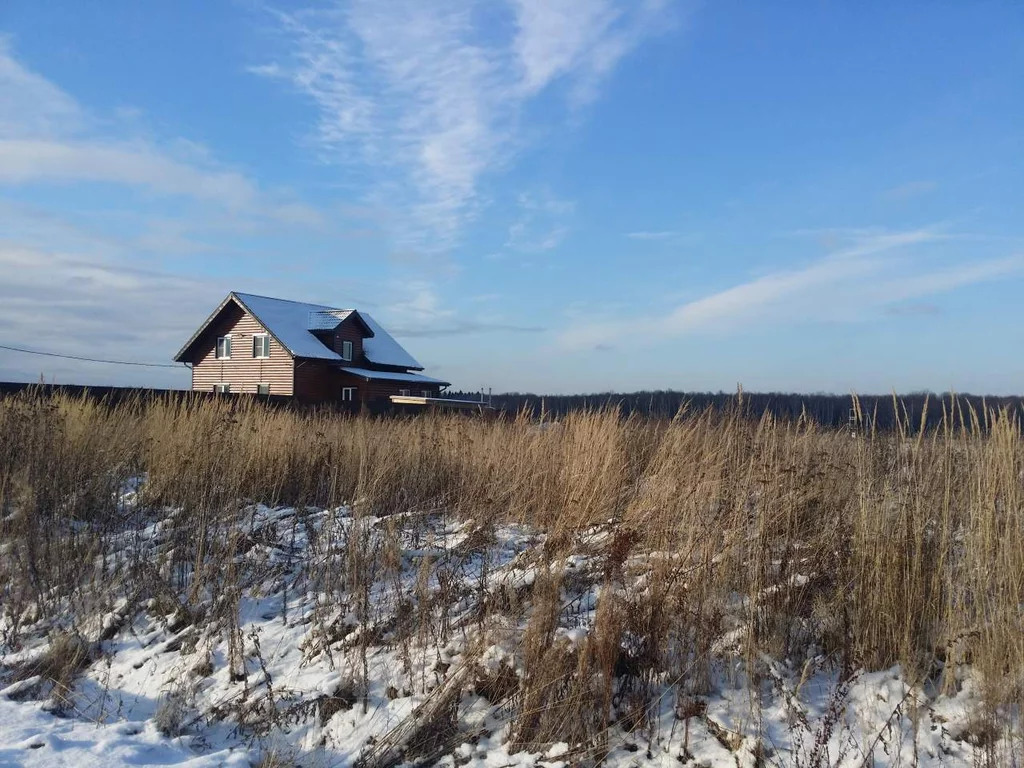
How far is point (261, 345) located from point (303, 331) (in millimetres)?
1899

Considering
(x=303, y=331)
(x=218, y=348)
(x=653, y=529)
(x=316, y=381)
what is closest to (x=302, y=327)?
(x=303, y=331)

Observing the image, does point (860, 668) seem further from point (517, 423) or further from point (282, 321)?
point (282, 321)

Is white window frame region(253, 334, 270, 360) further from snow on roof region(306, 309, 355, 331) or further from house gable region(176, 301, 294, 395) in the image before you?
snow on roof region(306, 309, 355, 331)

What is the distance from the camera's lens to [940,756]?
282 centimetres

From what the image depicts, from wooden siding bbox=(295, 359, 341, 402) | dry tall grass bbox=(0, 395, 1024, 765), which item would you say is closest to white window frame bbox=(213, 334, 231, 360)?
wooden siding bbox=(295, 359, 341, 402)

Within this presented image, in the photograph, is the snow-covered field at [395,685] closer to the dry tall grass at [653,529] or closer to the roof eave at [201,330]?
the dry tall grass at [653,529]

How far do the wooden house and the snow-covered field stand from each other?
78.7 ft

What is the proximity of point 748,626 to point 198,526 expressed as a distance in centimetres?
444

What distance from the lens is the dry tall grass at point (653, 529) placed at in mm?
3316

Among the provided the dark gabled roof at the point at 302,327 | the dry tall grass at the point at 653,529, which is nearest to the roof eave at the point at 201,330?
the dark gabled roof at the point at 302,327

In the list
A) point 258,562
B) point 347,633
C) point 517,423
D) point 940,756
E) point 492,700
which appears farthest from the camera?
point 517,423

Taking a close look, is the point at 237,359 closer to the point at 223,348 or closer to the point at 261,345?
the point at 223,348

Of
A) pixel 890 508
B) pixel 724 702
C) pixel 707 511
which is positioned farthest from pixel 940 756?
pixel 707 511

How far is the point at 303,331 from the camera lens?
101 ft
